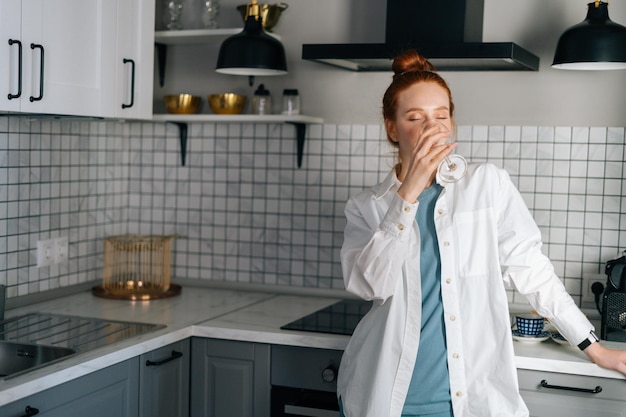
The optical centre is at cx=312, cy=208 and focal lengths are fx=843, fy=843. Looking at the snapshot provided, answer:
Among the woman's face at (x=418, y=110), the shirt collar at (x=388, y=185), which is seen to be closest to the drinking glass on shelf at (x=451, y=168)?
the woman's face at (x=418, y=110)

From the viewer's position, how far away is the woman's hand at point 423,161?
199cm

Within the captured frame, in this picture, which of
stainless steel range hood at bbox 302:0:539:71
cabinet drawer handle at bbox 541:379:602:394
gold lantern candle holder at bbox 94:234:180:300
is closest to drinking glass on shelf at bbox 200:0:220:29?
stainless steel range hood at bbox 302:0:539:71

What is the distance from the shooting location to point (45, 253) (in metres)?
3.01

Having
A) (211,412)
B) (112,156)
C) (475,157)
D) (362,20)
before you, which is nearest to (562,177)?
(475,157)

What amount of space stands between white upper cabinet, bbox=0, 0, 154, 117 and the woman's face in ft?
3.46

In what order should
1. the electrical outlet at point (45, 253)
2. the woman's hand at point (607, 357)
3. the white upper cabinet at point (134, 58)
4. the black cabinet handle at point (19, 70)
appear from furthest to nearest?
the electrical outlet at point (45, 253), the white upper cabinet at point (134, 58), the black cabinet handle at point (19, 70), the woman's hand at point (607, 357)

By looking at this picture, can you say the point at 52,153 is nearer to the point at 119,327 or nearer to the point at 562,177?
the point at 119,327

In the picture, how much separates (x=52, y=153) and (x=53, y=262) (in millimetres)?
393

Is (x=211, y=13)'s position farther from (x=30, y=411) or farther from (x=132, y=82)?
(x=30, y=411)

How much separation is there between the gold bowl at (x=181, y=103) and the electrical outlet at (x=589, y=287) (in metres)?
1.58

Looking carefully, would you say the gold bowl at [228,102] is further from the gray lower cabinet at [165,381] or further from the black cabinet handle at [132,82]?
the gray lower cabinet at [165,381]

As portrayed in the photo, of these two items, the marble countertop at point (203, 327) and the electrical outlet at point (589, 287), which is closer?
the marble countertop at point (203, 327)

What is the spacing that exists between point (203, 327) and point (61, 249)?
76 cm

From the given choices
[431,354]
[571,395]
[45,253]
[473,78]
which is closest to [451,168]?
[431,354]
